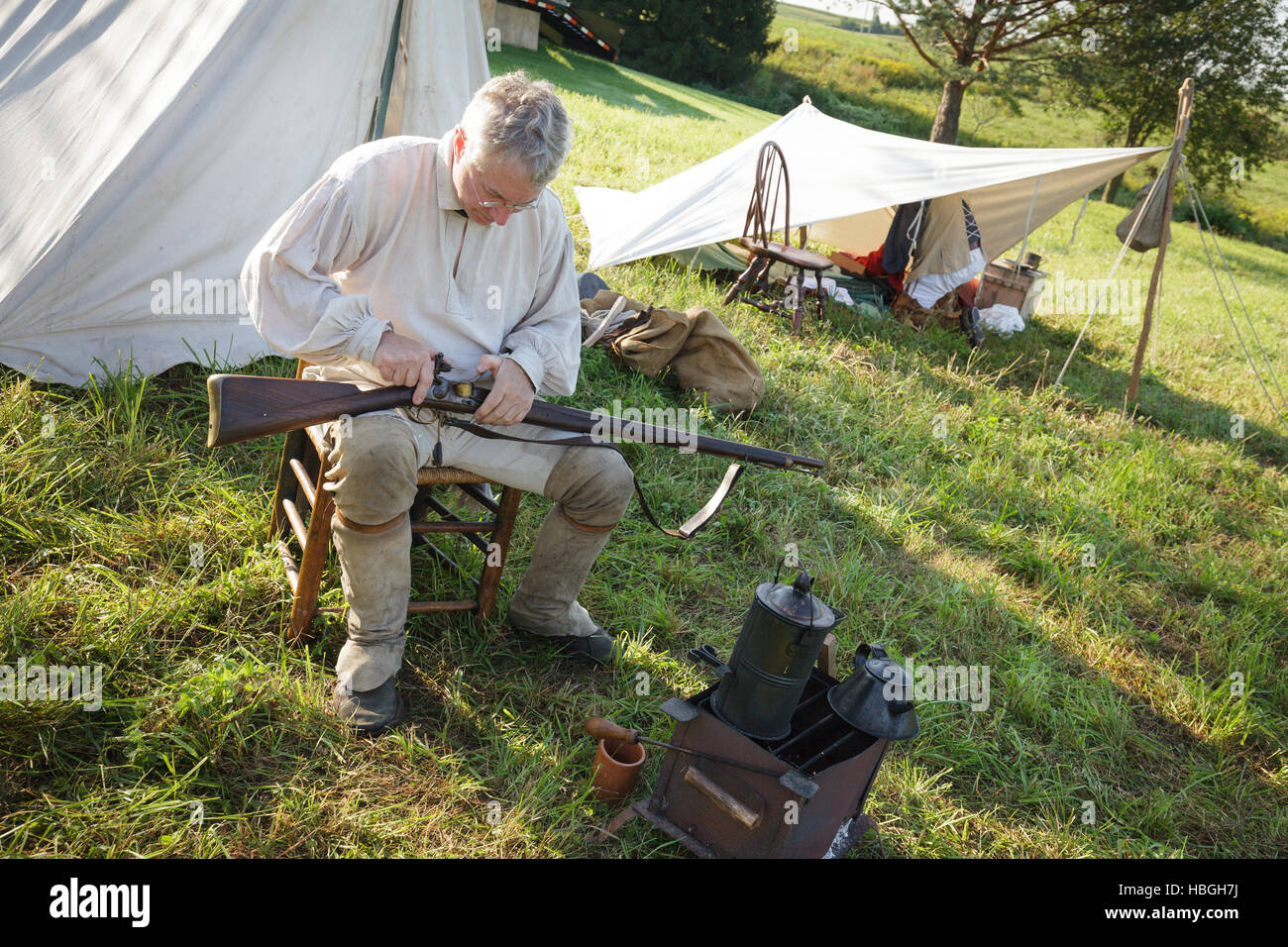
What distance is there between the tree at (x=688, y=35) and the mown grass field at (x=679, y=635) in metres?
26.4

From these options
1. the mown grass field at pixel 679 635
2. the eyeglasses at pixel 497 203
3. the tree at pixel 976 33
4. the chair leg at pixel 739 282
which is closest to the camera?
the mown grass field at pixel 679 635

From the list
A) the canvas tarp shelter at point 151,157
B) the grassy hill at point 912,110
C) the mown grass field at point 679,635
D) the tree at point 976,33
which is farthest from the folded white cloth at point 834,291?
the grassy hill at point 912,110

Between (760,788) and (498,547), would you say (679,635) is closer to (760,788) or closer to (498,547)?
(498,547)

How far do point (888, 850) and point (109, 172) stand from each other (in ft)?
12.1

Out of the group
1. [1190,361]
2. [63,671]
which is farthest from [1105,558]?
[1190,361]

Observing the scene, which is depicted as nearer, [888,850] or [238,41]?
[888,850]

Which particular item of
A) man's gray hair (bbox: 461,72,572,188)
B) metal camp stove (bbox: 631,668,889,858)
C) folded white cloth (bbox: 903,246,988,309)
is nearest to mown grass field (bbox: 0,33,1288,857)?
metal camp stove (bbox: 631,668,889,858)

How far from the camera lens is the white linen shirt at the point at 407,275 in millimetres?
2305

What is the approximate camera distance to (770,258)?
21.3 ft

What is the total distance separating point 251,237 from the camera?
158 inches

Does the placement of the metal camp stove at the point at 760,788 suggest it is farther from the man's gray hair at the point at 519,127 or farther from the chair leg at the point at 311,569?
the man's gray hair at the point at 519,127

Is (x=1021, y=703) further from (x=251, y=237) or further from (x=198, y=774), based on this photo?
(x=251, y=237)

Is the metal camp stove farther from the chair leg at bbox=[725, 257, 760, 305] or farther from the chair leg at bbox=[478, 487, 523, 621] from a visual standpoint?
the chair leg at bbox=[725, 257, 760, 305]

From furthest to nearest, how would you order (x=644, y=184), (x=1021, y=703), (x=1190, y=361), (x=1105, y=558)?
1. (x=644, y=184)
2. (x=1190, y=361)
3. (x=1105, y=558)
4. (x=1021, y=703)
